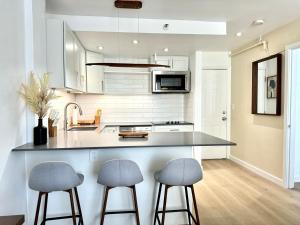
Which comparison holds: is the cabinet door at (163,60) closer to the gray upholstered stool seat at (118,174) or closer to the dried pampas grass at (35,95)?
the dried pampas grass at (35,95)

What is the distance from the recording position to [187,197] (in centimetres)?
Result: 244

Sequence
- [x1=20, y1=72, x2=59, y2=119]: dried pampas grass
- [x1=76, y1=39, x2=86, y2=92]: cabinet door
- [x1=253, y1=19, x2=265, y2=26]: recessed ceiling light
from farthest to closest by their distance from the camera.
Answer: [x1=76, y1=39, x2=86, y2=92]: cabinet door, [x1=253, y1=19, x2=265, y2=26]: recessed ceiling light, [x1=20, y1=72, x2=59, y2=119]: dried pampas grass

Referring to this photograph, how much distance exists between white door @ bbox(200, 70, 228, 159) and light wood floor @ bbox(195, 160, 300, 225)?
119 centimetres

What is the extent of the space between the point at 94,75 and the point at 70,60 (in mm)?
1464

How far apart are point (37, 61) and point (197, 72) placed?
9.66ft

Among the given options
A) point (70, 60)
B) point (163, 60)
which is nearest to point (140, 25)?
point (70, 60)

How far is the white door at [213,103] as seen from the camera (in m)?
5.31

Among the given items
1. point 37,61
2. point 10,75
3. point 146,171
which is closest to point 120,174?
point 146,171

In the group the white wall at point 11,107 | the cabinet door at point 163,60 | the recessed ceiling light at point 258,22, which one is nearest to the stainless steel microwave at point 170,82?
the cabinet door at point 163,60

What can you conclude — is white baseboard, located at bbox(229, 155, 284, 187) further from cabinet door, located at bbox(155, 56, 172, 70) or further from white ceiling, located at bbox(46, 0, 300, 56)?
cabinet door, located at bbox(155, 56, 172, 70)

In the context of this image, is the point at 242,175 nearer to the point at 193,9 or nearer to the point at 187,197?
the point at 187,197

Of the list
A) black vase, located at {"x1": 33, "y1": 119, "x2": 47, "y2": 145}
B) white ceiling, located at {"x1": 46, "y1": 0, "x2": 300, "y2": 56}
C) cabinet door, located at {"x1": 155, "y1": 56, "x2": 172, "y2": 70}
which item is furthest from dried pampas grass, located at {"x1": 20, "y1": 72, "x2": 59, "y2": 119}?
cabinet door, located at {"x1": 155, "y1": 56, "x2": 172, "y2": 70}

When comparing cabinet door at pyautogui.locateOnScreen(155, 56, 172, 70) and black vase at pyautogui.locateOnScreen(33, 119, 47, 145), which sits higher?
cabinet door at pyautogui.locateOnScreen(155, 56, 172, 70)

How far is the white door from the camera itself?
17.4 ft
